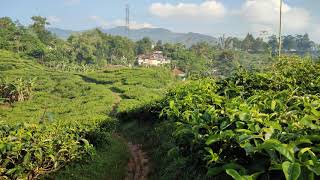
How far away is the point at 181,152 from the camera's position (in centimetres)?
451

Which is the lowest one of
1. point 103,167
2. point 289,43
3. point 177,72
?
point 177,72

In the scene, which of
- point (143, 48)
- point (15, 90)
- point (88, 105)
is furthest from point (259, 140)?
point (143, 48)

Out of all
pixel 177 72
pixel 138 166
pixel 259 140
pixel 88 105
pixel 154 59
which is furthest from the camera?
pixel 154 59

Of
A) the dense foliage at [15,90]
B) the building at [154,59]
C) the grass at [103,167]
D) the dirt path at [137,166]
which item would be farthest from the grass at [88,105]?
the building at [154,59]

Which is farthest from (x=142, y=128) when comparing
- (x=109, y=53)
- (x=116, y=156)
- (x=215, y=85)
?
(x=109, y=53)

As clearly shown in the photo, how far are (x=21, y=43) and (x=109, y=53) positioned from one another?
93.1 feet

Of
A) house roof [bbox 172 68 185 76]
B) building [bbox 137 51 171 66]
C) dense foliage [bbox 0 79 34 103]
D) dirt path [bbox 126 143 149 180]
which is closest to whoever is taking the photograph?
dirt path [bbox 126 143 149 180]

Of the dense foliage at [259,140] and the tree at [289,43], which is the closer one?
the dense foliage at [259,140]

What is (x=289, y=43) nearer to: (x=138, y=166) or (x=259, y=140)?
(x=138, y=166)

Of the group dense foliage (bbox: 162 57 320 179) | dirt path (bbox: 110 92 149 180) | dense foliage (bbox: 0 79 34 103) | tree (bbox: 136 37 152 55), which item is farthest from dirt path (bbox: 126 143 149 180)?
tree (bbox: 136 37 152 55)

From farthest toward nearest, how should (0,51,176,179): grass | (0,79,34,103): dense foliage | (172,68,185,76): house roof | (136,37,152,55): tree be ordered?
(136,37,152,55): tree → (172,68,185,76): house roof → (0,79,34,103): dense foliage → (0,51,176,179): grass

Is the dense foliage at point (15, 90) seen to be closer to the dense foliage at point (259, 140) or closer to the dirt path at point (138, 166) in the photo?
the dirt path at point (138, 166)

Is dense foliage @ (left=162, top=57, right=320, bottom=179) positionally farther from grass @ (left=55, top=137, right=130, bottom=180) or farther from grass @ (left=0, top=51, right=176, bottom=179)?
grass @ (left=0, top=51, right=176, bottom=179)

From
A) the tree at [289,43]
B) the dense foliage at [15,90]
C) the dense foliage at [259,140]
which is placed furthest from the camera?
the tree at [289,43]
